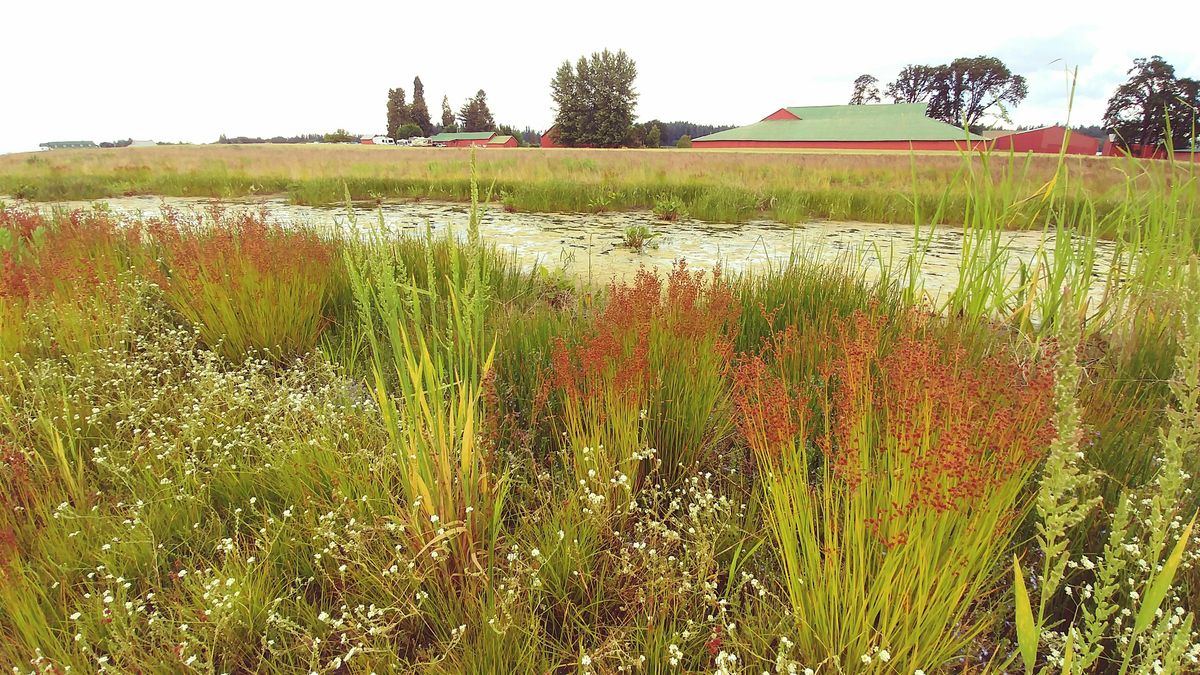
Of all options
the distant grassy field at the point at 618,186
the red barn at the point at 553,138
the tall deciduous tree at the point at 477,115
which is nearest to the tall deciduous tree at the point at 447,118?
the tall deciduous tree at the point at 477,115

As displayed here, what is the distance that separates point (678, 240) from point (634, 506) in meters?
4.45

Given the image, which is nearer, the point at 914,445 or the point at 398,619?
the point at 914,445

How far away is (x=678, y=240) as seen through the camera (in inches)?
222

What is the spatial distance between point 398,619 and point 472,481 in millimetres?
361

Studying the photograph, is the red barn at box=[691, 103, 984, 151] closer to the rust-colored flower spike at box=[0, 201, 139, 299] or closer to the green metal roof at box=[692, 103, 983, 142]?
the green metal roof at box=[692, 103, 983, 142]

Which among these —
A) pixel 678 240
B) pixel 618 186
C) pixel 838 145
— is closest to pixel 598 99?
pixel 838 145

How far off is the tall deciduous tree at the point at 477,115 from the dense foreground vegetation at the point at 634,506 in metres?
85.3

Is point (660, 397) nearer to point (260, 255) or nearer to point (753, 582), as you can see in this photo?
point (753, 582)

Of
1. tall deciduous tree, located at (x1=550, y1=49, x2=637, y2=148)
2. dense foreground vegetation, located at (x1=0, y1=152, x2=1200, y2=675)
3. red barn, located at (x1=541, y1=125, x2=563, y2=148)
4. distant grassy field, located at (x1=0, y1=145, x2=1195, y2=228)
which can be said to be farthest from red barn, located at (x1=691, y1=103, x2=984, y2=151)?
dense foreground vegetation, located at (x1=0, y1=152, x2=1200, y2=675)

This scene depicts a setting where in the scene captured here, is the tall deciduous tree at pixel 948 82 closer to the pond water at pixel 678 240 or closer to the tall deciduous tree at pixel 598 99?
the tall deciduous tree at pixel 598 99

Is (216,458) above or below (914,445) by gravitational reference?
below

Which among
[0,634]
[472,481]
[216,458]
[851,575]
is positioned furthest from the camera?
[216,458]

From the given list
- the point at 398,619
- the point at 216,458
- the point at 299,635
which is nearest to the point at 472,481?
the point at 398,619

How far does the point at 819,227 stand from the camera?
6.74m
